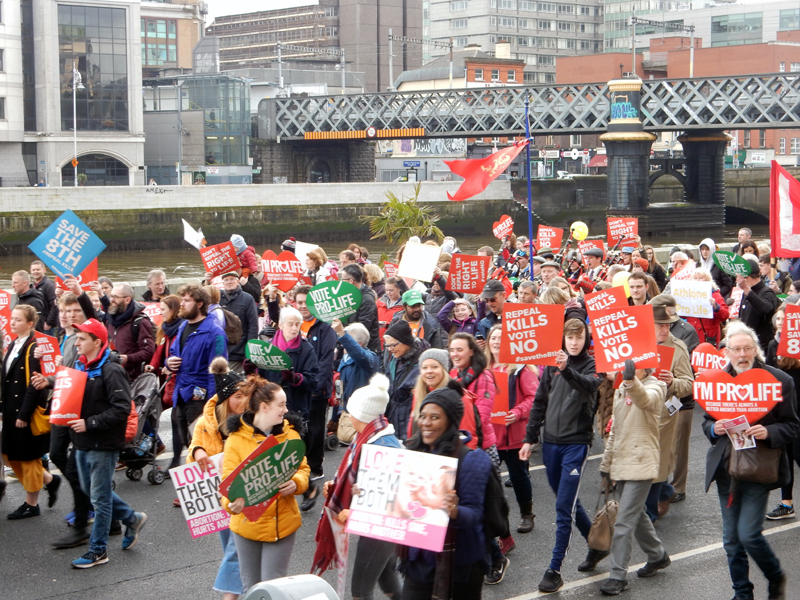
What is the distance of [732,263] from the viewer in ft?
37.2

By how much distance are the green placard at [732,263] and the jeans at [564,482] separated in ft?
17.5

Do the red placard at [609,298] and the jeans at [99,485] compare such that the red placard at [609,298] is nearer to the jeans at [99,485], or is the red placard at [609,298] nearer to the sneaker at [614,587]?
the sneaker at [614,587]

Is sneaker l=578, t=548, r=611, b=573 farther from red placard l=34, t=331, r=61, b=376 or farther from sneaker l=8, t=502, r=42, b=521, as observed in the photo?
red placard l=34, t=331, r=61, b=376

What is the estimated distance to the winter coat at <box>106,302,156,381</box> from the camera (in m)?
8.70

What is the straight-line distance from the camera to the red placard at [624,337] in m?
5.99

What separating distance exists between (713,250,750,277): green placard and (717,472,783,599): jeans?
5529 mm

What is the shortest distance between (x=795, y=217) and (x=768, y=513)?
4413 mm

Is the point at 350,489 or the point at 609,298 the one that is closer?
the point at 350,489

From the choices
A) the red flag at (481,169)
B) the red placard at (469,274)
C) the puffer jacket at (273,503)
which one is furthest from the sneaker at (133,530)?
the red flag at (481,169)

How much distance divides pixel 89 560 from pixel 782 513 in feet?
15.4

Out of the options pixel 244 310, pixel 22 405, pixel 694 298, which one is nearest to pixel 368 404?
pixel 22 405

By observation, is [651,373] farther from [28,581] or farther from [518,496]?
[28,581]

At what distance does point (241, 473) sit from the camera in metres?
4.71

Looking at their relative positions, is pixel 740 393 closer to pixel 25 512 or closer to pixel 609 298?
pixel 609 298
